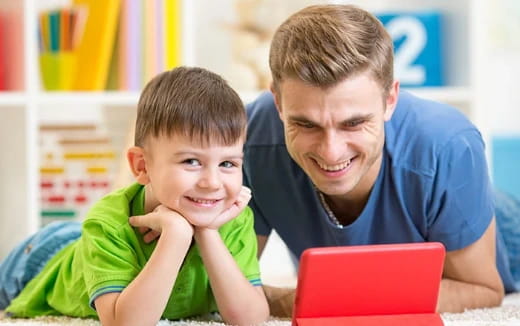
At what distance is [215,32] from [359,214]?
129 cm

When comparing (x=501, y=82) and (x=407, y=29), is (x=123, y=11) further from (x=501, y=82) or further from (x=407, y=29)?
(x=501, y=82)

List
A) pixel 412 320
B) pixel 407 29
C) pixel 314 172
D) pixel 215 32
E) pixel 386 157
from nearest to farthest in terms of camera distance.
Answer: pixel 412 320 → pixel 314 172 → pixel 386 157 → pixel 407 29 → pixel 215 32

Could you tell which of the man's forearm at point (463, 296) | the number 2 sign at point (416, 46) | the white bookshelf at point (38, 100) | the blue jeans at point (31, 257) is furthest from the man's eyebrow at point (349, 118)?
the number 2 sign at point (416, 46)

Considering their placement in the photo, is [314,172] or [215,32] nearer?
[314,172]

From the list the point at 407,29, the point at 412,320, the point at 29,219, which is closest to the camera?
the point at 412,320

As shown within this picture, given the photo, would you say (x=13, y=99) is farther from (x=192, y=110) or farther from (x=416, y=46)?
(x=192, y=110)

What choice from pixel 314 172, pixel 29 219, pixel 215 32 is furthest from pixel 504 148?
pixel 314 172

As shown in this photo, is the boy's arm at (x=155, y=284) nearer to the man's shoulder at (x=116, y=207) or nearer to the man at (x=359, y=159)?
the man's shoulder at (x=116, y=207)

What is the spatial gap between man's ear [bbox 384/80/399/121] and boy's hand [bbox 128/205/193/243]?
1.31 feet

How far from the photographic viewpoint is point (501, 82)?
3.26 m

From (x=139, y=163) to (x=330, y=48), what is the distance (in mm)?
331

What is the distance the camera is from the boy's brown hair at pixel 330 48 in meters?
1.38

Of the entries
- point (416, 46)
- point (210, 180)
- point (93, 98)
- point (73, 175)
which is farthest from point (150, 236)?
point (416, 46)

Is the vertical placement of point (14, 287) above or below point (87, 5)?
below
